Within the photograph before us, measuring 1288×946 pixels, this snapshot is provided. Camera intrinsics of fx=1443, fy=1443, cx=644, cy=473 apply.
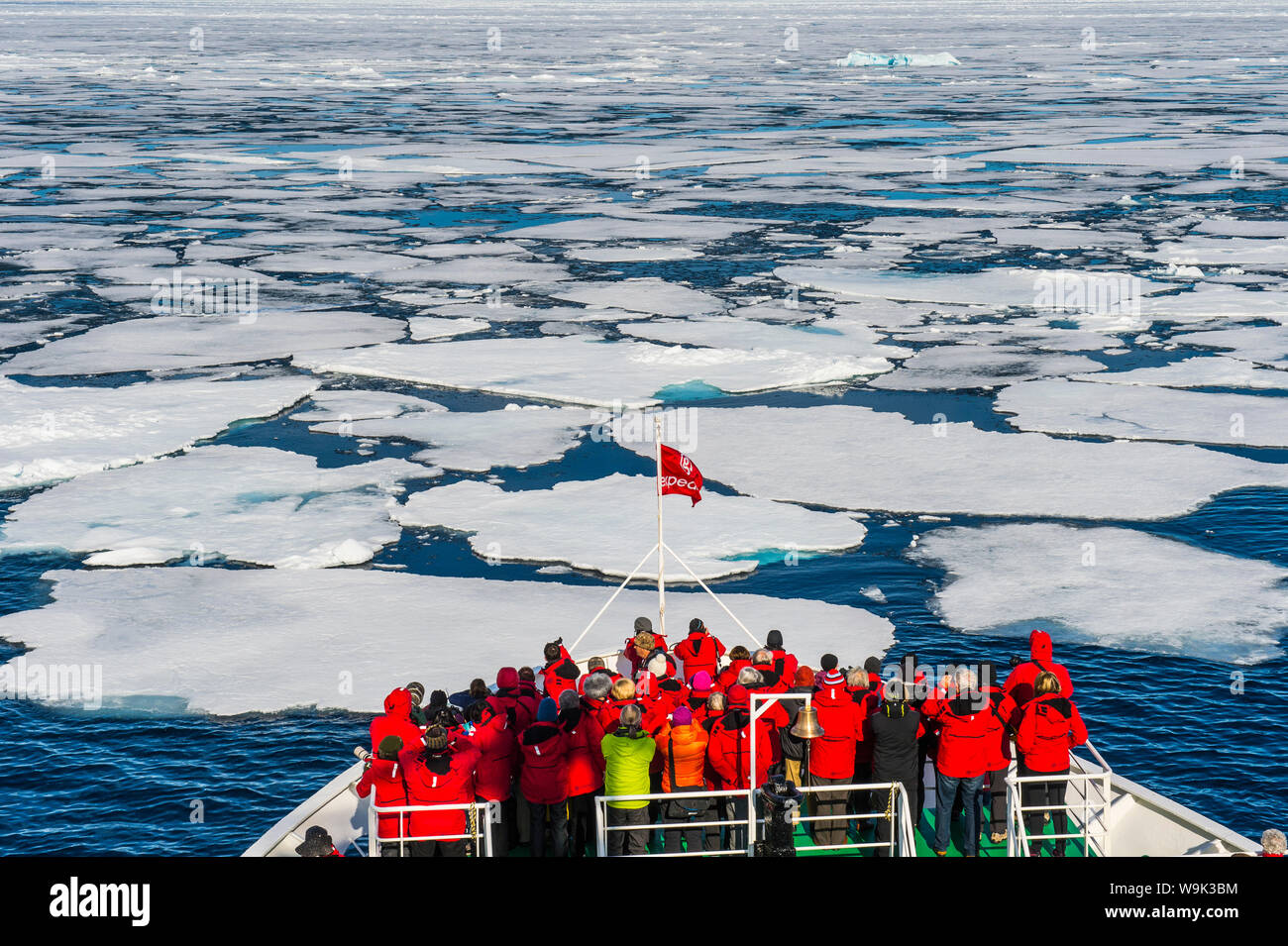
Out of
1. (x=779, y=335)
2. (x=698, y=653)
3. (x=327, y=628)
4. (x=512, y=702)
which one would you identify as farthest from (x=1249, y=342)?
(x=512, y=702)

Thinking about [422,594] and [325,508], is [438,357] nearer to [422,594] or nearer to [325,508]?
[325,508]

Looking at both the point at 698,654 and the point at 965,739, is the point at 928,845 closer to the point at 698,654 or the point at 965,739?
the point at 965,739

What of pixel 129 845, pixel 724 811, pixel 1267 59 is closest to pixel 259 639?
pixel 129 845

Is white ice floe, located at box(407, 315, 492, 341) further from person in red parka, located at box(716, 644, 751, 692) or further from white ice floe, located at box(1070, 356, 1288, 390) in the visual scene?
person in red parka, located at box(716, 644, 751, 692)

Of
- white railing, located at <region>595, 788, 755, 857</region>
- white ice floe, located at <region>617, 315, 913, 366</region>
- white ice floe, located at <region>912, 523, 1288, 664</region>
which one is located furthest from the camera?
white ice floe, located at <region>617, 315, 913, 366</region>

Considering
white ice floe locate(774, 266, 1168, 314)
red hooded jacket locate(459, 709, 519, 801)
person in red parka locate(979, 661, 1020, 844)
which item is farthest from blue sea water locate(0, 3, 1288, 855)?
red hooded jacket locate(459, 709, 519, 801)
